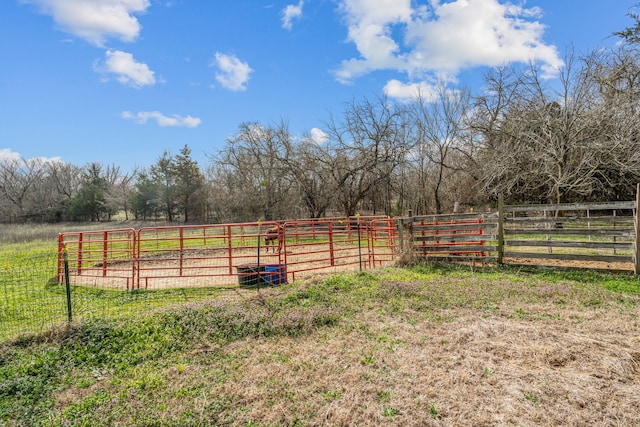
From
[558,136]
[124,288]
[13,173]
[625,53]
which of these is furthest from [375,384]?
[13,173]

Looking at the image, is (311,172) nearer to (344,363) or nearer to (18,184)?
(344,363)

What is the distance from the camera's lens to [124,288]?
24.4 ft

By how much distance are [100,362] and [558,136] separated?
16819 millimetres

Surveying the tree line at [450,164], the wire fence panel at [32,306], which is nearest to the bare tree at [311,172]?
the tree line at [450,164]

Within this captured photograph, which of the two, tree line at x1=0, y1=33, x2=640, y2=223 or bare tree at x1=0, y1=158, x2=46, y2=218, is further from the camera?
bare tree at x1=0, y1=158, x2=46, y2=218

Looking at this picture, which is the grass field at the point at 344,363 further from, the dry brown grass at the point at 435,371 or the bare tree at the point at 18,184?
the bare tree at the point at 18,184

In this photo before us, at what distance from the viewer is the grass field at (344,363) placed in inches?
106

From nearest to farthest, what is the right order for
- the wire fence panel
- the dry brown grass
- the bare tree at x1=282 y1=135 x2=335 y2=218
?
1. the dry brown grass
2. the wire fence panel
3. the bare tree at x1=282 y1=135 x2=335 y2=218

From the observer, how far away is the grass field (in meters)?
2.70

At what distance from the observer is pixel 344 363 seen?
348cm

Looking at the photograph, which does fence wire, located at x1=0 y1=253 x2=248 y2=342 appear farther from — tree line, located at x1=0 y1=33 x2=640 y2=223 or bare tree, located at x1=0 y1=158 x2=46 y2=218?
bare tree, located at x1=0 y1=158 x2=46 y2=218

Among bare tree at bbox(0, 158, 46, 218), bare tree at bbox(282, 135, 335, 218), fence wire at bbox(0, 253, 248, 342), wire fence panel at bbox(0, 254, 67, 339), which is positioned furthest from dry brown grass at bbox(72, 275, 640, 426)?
bare tree at bbox(0, 158, 46, 218)

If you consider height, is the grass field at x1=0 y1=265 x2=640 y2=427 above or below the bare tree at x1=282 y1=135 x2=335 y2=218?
below

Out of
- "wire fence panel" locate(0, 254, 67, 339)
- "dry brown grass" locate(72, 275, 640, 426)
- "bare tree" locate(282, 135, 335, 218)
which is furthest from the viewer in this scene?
"bare tree" locate(282, 135, 335, 218)
